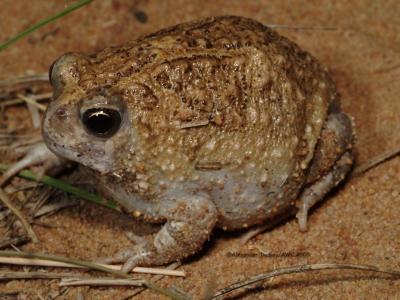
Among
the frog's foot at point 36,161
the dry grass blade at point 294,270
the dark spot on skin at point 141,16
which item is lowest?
the dry grass blade at point 294,270

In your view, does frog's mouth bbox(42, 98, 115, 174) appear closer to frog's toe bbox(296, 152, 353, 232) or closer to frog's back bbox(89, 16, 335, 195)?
frog's back bbox(89, 16, 335, 195)

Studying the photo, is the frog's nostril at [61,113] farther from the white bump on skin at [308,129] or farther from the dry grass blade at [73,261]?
the white bump on skin at [308,129]

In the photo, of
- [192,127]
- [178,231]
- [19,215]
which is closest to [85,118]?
[192,127]

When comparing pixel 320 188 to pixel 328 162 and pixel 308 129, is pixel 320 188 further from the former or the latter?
pixel 308 129

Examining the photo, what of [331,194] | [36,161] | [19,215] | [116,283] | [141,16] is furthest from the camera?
[141,16]

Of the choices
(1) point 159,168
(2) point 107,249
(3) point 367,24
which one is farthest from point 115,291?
(3) point 367,24

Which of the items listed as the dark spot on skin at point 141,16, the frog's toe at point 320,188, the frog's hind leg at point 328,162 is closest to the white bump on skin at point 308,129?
the frog's hind leg at point 328,162
